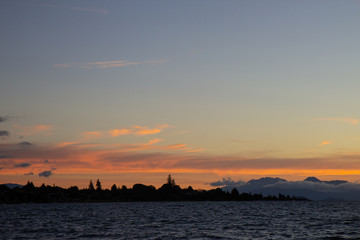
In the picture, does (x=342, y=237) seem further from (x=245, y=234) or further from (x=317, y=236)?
(x=245, y=234)

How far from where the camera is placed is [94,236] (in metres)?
69.9

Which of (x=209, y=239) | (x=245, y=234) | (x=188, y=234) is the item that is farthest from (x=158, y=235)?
(x=245, y=234)

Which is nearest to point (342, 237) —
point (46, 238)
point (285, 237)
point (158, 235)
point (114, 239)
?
point (285, 237)

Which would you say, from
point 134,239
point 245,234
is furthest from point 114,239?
point 245,234

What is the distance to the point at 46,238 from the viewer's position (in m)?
68.8

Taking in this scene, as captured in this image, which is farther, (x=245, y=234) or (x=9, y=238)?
(x=245, y=234)

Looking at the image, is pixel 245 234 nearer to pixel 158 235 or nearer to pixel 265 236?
pixel 265 236

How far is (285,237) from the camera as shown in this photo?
230 feet

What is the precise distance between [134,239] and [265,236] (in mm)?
23978

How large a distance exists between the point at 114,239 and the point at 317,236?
3713cm

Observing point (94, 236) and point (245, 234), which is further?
point (245, 234)

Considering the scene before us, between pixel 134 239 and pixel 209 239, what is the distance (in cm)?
1260

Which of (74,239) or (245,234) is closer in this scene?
(74,239)

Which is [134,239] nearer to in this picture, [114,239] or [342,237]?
[114,239]
